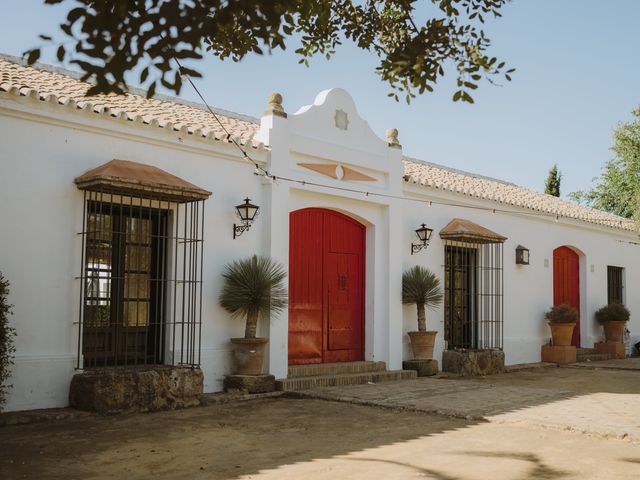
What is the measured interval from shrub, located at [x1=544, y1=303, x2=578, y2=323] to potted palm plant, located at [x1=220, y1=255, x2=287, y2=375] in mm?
7458

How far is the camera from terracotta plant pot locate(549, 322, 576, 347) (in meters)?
14.5

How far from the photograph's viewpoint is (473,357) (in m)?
12.2

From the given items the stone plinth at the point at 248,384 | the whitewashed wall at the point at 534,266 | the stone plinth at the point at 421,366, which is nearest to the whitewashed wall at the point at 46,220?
the stone plinth at the point at 248,384

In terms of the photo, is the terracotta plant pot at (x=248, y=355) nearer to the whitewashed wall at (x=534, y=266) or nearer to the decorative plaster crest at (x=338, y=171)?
the decorative plaster crest at (x=338, y=171)

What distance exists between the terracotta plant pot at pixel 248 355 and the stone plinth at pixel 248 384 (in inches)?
4.0

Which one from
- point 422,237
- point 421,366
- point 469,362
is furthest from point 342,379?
point 422,237

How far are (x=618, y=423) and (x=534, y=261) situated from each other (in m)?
7.97

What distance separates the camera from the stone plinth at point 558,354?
14547mm

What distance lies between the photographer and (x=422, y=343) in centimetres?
1152

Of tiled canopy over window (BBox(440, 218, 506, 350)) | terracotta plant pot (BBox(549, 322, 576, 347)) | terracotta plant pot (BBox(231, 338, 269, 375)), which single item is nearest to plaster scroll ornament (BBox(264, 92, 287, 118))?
terracotta plant pot (BBox(231, 338, 269, 375))

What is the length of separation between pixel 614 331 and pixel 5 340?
1374 centimetres

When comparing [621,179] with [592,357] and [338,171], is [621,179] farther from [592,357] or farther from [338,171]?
[338,171]

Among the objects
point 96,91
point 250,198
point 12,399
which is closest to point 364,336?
point 250,198

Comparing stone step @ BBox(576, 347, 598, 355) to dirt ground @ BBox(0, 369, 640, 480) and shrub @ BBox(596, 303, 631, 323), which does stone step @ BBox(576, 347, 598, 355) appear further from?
dirt ground @ BBox(0, 369, 640, 480)
